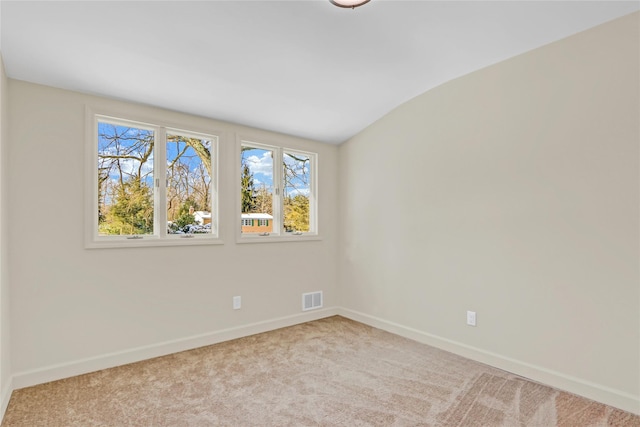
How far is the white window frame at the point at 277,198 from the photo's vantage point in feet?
Answer: 11.9

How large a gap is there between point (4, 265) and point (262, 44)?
87.3 inches

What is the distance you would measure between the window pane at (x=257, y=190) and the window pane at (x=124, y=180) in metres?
0.93

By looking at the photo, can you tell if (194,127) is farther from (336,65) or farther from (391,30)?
(391,30)

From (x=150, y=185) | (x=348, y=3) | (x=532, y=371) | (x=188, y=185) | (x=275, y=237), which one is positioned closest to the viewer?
(x=348, y=3)

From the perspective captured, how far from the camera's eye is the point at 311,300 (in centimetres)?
420

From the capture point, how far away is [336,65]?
2.80 m

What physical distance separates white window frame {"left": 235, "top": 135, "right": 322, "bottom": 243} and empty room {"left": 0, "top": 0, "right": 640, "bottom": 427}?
42 millimetres

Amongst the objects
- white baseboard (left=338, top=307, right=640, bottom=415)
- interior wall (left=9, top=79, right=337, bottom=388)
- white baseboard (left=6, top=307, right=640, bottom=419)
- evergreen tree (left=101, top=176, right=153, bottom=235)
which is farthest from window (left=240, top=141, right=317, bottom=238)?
white baseboard (left=338, top=307, right=640, bottom=415)

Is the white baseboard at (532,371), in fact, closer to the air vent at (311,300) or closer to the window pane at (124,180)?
the air vent at (311,300)

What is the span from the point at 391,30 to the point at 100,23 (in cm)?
179

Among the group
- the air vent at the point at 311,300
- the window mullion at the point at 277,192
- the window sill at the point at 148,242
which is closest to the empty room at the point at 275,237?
the window sill at the point at 148,242

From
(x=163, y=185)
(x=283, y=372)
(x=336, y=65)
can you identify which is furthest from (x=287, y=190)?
(x=283, y=372)

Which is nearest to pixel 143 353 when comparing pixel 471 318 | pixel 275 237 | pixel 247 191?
pixel 275 237

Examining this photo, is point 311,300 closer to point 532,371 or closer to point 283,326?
point 283,326
